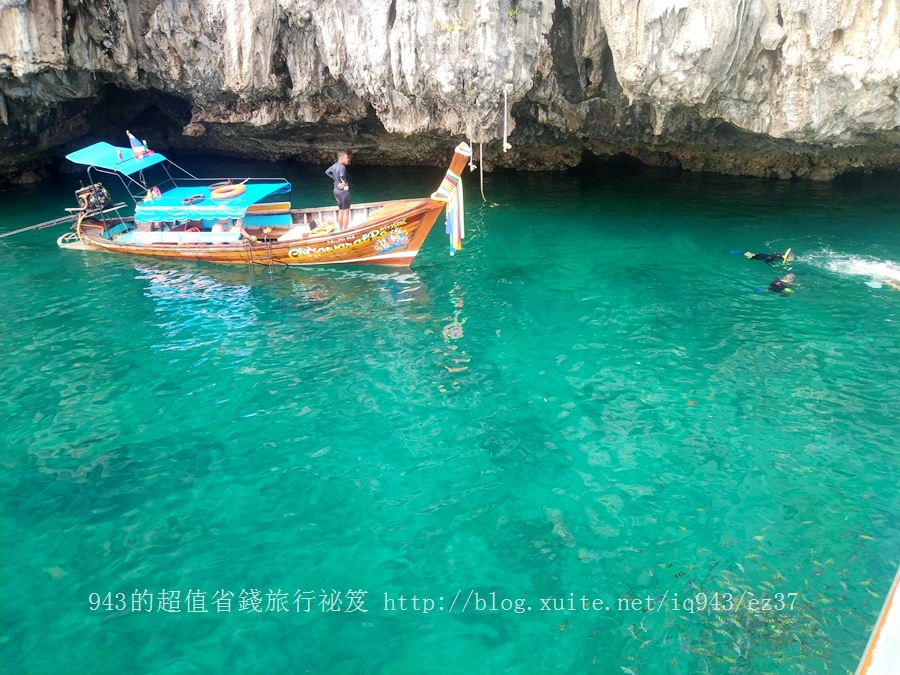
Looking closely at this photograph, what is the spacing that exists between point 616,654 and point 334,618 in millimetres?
3153

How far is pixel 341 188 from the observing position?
714 inches

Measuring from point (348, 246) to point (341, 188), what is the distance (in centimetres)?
184

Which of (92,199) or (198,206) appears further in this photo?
(92,199)

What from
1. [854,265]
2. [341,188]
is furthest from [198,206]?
[854,265]

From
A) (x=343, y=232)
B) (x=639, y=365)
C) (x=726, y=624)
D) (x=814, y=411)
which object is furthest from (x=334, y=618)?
(x=343, y=232)

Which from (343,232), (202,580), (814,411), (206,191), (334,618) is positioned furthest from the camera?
(206,191)

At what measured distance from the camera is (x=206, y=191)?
65.7 ft

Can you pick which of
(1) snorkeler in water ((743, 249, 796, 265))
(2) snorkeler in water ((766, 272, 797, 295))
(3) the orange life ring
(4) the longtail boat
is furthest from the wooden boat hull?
(1) snorkeler in water ((743, 249, 796, 265))

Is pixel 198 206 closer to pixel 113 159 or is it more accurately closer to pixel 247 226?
pixel 247 226

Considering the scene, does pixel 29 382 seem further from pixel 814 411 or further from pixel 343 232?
pixel 814 411

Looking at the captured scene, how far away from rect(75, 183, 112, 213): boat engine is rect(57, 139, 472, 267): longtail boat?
4 cm

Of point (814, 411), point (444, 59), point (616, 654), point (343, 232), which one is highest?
point (444, 59)

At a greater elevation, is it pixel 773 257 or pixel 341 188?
pixel 341 188

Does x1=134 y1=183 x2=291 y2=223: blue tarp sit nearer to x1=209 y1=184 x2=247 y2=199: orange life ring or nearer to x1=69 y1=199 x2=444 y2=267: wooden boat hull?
x1=209 y1=184 x2=247 y2=199: orange life ring
